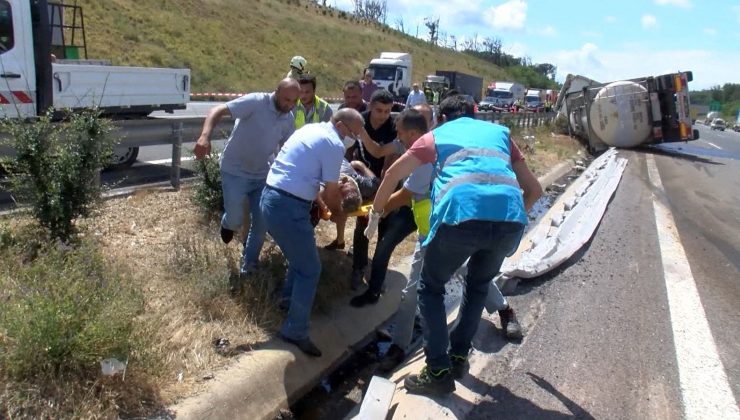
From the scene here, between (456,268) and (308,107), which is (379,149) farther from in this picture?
(456,268)

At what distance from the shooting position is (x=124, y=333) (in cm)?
343

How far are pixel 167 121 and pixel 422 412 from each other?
5273 mm

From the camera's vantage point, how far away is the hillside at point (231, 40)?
35.9 metres

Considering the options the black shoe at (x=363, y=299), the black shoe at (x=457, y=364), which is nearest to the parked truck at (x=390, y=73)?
the black shoe at (x=363, y=299)

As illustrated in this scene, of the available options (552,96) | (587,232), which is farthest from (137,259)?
(552,96)

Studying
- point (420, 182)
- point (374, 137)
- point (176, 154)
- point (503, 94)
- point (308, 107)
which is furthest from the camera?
point (503, 94)

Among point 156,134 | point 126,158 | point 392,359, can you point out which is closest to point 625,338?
point 392,359

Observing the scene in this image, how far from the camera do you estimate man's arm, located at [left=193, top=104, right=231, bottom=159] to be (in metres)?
4.66

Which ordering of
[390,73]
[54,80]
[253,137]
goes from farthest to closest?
[390,73] → [54,80] → [253,137]

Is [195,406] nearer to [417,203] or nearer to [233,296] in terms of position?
[233,296]

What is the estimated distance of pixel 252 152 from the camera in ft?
16.5

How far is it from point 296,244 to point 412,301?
0.99 metres

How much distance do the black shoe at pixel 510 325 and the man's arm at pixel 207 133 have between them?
8.08ft

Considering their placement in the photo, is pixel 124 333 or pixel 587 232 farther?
pixel 587 232
